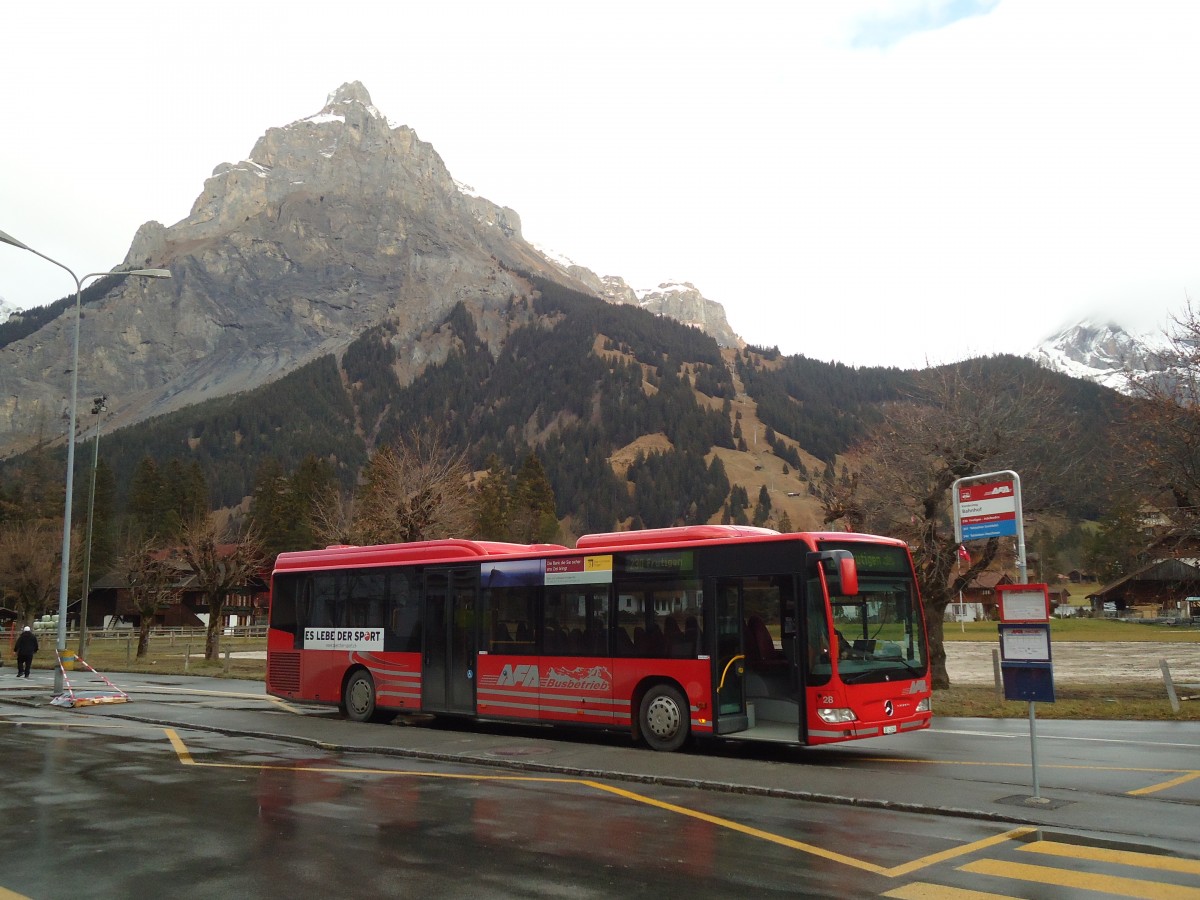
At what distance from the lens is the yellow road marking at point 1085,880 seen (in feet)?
22.0

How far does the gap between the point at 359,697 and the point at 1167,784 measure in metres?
13.9

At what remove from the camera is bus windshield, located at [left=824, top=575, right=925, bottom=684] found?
12.9 metres

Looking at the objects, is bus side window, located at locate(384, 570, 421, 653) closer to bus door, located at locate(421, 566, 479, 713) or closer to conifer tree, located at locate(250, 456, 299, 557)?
bus door, located at locate(421, 566, 479, 713)

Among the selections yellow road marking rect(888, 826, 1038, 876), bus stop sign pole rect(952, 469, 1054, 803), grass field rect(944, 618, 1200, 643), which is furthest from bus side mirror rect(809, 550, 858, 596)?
grass field rect(944, 618, 1200, 643)

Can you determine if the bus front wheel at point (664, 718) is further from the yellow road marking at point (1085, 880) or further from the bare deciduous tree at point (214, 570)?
the bare deciduous tree at point (214, 570)

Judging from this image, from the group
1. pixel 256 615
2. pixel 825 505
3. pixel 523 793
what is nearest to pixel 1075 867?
pixel 523 793

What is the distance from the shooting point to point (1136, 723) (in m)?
17.6

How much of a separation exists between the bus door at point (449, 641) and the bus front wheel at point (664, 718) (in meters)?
3.82

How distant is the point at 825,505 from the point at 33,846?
24386 millimetres

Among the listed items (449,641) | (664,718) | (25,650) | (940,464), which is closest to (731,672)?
(664,718)

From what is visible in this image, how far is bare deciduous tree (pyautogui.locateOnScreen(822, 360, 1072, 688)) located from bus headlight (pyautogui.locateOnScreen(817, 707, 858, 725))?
1226 centimetres

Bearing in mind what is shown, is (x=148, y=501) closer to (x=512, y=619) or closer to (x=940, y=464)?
(x=940, y=464)

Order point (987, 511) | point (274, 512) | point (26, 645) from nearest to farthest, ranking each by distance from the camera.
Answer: point (987, 511) → point (26, 645) → point (274, 512)

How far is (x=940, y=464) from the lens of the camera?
987 inches
